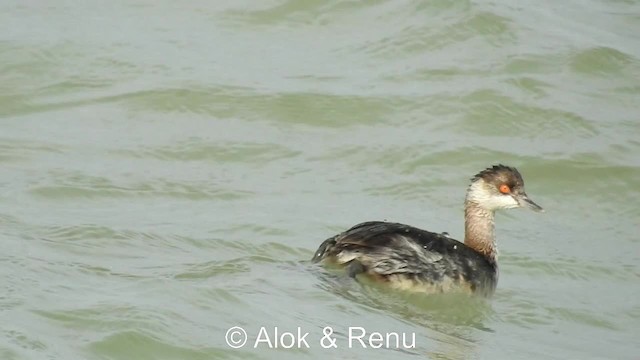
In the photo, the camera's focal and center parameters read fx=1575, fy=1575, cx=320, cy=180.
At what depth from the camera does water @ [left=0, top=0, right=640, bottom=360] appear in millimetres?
8477

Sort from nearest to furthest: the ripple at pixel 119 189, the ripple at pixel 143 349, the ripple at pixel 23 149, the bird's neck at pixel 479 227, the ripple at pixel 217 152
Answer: the ripple at pixel 143 349 → the bird's neck at pixel 479 227 → the ripple at pixel 119 189 → the ripple at pixel 23 149 → the ripple at pixel 217 152

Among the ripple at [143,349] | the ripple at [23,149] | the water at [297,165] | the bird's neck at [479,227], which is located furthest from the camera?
the ripple at [23,149]

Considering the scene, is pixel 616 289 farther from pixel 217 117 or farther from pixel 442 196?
pixel 217 117

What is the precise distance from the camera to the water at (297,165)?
848cm

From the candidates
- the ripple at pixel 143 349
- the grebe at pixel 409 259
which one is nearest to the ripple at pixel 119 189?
the grebe at pixel 409 259

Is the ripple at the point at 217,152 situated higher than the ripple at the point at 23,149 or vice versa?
the ripple at the point at 23,149

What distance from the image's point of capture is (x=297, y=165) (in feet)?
40.5

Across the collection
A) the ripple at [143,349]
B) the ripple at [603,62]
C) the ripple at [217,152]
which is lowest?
the ripple at [217,152]

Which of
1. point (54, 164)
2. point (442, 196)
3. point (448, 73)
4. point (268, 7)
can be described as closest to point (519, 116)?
point (448, 73)

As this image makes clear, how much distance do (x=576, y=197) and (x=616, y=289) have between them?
6.95 ft

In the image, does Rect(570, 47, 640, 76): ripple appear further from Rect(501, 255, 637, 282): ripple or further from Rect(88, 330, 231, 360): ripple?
Rect(88, 330, 231, 360): ripple

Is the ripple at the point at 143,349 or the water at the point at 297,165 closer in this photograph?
the ripple at the point at 143,349

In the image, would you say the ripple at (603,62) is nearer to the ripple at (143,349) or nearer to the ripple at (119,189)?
the ripple at (119,189)

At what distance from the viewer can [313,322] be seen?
27.3 feet
